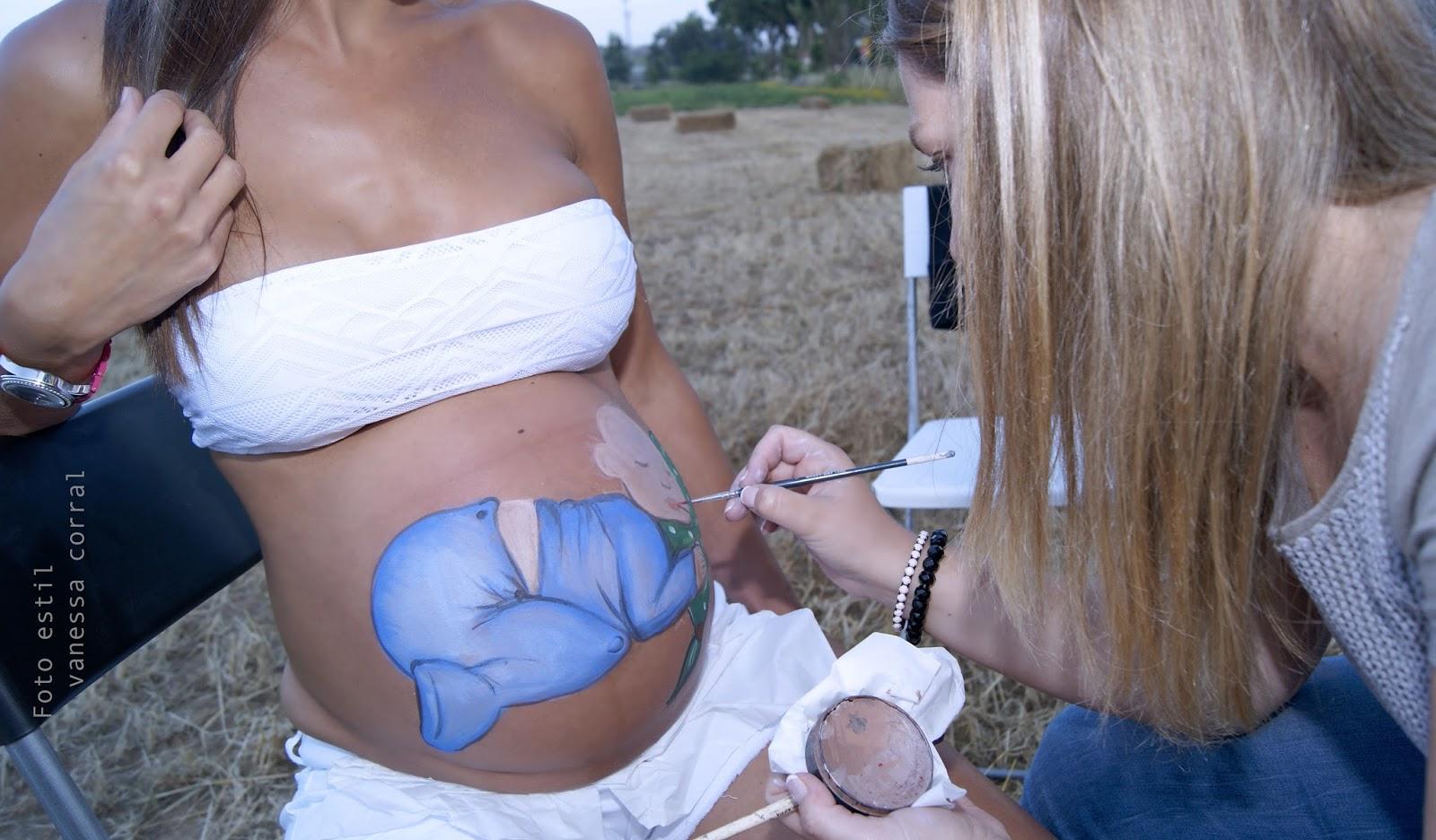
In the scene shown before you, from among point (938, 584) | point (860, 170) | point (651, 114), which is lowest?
point (651, 114)

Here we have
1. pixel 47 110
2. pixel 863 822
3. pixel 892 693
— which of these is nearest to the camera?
pixel 863 822

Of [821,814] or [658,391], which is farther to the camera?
[658,391]

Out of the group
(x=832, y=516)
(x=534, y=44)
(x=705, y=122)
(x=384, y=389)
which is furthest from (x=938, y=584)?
(x=705, y=122)

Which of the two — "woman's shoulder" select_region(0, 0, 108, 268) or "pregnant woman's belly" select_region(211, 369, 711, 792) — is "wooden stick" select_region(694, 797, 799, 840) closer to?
"pregnant woman's belly" select_region(211, 369, 711, 792)

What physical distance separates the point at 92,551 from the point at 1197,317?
1.25 meters

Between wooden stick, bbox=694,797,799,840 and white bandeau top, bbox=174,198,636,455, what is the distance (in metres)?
0.57

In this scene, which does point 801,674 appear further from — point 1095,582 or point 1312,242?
point 1312,242

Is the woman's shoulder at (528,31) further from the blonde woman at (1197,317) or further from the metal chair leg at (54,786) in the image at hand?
the metal chair leg at (54,786)

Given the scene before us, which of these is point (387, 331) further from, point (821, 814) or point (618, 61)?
point (618, 61)

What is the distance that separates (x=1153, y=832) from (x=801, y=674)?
1.53 feet

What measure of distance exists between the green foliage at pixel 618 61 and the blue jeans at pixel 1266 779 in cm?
3481

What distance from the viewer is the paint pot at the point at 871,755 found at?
92 cm

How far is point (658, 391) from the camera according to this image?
1.57 m

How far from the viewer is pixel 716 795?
1.18m
